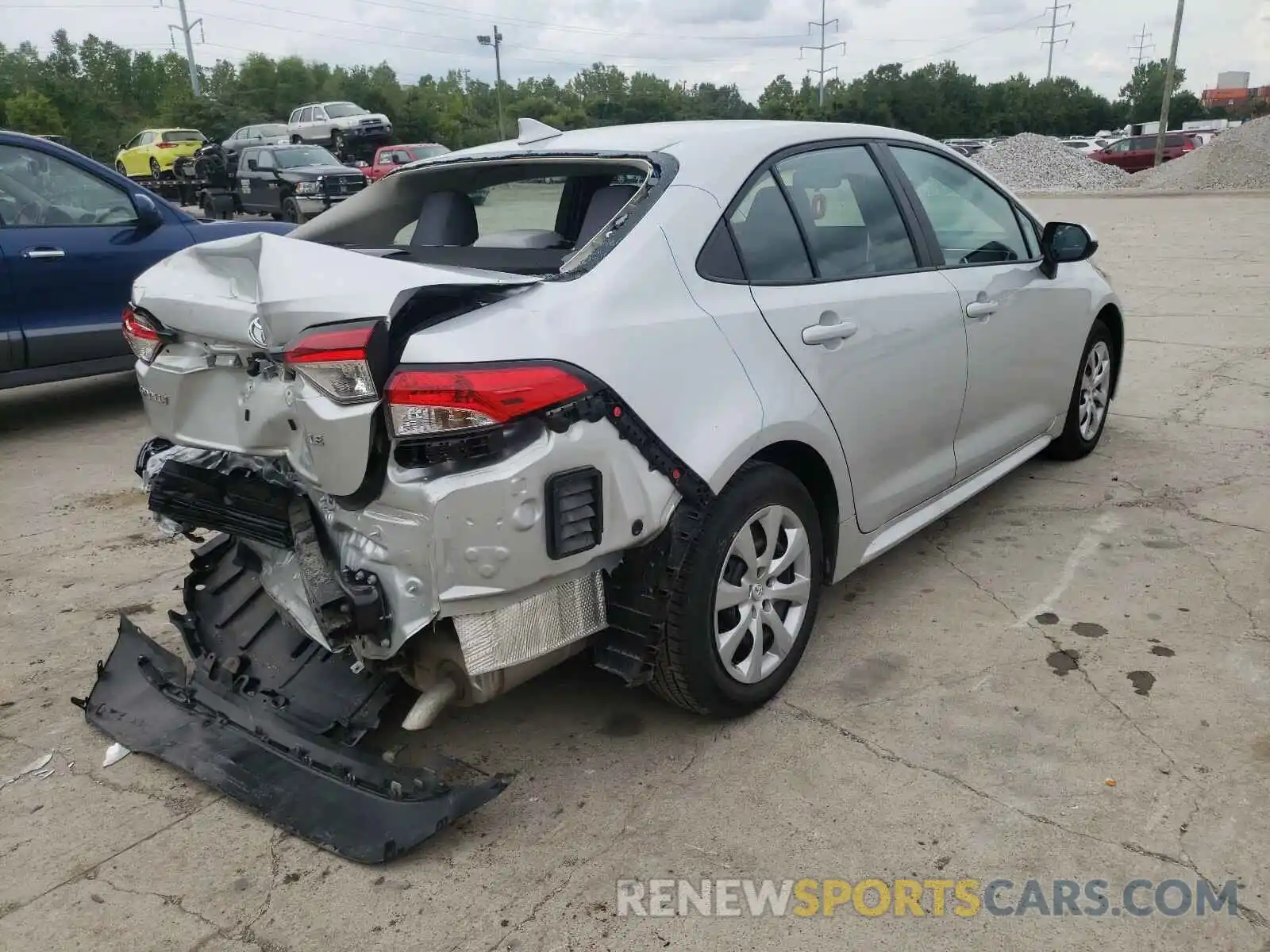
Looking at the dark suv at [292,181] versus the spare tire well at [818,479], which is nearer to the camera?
the spare tire well at [818,479]

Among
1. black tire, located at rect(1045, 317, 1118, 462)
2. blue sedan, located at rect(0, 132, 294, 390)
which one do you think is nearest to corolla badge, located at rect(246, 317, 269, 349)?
black tire, located at rect(1045, 317, 1118, 462)

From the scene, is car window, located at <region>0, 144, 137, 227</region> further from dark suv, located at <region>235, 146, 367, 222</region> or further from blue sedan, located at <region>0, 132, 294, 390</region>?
dark suv, located at <region>235, 146, 367, 222</region>

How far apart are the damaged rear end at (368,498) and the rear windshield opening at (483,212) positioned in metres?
0.27

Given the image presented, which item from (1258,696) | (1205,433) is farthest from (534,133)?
(1205,433)

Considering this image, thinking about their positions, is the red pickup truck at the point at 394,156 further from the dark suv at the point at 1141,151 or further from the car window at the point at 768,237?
the dark suv at the point at 1141,151

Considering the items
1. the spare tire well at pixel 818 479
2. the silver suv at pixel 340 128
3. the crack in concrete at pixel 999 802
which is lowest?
the crack in concrete at pixel 999 802

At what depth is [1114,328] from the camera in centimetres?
537

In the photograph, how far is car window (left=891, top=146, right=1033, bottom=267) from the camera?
3.88 m

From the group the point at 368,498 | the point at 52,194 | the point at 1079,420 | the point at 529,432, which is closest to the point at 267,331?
the point at 368,498

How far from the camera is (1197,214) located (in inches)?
739

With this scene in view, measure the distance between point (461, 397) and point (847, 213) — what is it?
1813 mm

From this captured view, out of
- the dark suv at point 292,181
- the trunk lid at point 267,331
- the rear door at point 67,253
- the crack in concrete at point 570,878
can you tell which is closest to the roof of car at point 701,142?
the trunk lid at point 267,331

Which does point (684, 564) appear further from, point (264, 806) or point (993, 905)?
point (264, 806)

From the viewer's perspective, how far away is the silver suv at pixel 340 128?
107 feet
